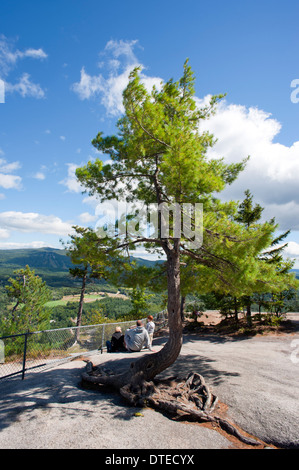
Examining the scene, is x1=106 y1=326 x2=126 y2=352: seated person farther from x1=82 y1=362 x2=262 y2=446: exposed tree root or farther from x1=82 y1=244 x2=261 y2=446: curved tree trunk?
x1=82 y1=362 x2=262 y2=446: exposed tree root

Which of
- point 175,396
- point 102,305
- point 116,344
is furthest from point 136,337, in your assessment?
point 102,305

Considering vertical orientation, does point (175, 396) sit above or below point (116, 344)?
above

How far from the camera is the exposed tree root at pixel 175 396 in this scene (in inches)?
183

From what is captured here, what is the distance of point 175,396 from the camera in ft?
18.6

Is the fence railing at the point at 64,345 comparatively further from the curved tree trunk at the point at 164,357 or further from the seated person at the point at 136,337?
the curved tree trunk at the point at 164,357

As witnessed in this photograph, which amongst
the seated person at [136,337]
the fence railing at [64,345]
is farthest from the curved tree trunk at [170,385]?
the fence railing at [64,345]

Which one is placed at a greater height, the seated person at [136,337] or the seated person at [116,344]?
the seated person at [136,337]

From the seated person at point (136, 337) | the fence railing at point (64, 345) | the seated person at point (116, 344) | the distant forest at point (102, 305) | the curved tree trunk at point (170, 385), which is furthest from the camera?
the distant forest at point (102, 305)

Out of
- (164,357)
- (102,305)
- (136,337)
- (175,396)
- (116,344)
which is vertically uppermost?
(164,357)

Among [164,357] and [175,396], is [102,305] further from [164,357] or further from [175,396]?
[175,396]

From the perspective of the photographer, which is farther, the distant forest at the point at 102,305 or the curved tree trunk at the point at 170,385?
the distant forest at the point at 102,305

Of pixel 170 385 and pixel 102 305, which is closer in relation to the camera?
pixel 170 385

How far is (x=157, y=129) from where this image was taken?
6.43 metres
